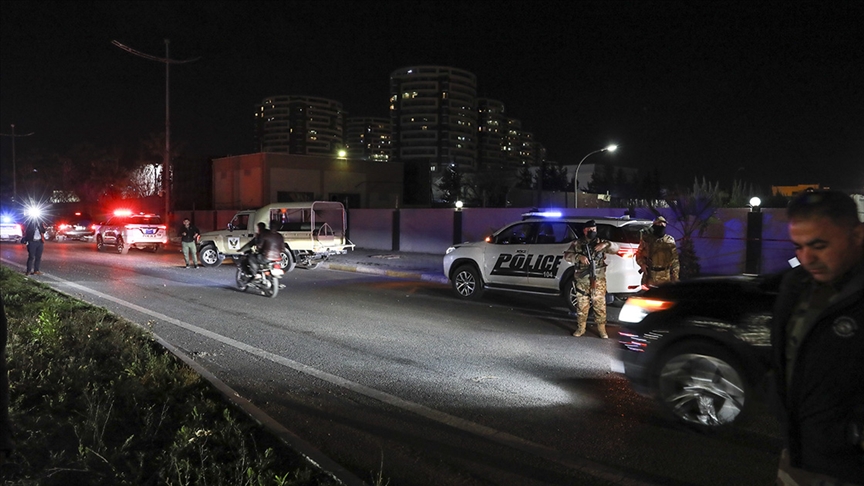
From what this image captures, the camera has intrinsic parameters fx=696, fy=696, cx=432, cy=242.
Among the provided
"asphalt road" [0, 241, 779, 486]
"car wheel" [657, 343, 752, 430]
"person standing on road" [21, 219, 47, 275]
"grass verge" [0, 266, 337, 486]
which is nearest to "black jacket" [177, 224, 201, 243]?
"person standing on road" [21, 219, 47, 275]

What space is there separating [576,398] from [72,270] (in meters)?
16.8

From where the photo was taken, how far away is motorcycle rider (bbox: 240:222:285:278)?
13906 mm

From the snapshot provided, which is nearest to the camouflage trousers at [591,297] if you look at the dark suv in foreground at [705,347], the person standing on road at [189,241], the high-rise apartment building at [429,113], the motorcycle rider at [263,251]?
the dark suv in foreground at [705,347]

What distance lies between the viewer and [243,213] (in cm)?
2139

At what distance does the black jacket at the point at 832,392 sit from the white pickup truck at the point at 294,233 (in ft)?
57.7

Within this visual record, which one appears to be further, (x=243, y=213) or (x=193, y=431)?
(x=243, y=213)

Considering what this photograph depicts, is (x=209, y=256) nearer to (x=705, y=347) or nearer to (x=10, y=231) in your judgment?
(x=705, y=347)

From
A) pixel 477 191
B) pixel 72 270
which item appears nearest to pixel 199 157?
pixel 477 191

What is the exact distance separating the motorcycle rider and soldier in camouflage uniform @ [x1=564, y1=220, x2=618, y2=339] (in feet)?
21.6

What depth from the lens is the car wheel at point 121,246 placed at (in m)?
26.2

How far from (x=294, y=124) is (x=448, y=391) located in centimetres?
17007

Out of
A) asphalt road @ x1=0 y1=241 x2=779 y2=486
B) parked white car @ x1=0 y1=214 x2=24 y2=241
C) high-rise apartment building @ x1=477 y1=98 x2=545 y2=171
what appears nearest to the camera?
asphalt road @ x1=0 y1=241 x2=779 y2=486

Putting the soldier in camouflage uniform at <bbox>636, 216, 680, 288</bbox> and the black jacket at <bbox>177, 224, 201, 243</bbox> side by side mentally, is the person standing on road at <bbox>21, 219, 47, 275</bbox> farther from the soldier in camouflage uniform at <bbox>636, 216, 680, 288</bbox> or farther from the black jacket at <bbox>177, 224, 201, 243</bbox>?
the soldier in camouflage uniform at <bbox>636, 216, 680, 288</bbox>

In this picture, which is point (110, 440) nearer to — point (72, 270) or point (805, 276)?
point (805, 276)
